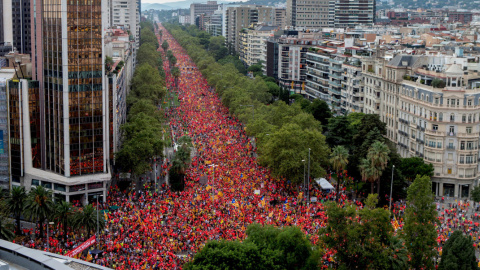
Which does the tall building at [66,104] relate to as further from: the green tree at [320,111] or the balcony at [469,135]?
the green tree at [320,111]

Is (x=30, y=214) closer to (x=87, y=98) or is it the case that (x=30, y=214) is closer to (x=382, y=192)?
(x=87, y=98)

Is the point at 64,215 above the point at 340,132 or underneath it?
underneath

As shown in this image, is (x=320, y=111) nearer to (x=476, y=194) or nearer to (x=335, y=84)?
(x=335, y=84)

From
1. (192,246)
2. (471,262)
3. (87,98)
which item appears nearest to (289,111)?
(87,98)

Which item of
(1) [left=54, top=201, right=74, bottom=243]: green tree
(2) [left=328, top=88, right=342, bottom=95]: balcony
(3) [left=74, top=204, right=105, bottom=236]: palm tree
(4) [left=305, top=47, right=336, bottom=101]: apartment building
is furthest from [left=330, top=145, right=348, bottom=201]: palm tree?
(4) [left=305, top=47, right=336, bottom=101]: apartment building

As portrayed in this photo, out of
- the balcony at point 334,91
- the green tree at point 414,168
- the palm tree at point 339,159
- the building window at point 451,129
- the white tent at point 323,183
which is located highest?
the balcony at point 334,91

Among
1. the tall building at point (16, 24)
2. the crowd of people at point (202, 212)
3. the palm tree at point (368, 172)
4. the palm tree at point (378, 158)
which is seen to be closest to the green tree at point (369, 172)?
the palm tree at point (368, 172)

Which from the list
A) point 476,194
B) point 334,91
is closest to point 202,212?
point 476,194
